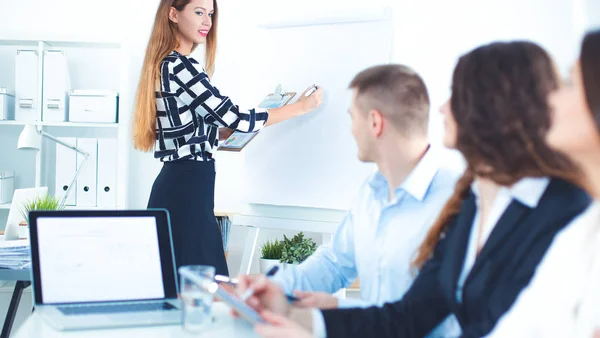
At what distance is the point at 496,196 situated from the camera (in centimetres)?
113

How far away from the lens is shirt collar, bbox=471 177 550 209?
103cm

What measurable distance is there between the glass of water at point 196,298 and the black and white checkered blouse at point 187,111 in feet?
3.93

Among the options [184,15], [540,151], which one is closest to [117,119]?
[184,15]

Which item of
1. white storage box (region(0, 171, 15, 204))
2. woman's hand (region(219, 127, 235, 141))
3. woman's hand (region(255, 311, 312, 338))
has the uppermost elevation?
woman's hand (region(219, 127, 235, 141))

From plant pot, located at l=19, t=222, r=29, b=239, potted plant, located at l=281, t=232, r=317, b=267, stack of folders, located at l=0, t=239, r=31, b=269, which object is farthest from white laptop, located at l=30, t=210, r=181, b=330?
potted plant, located at l=281, t=232, r=317, b=267

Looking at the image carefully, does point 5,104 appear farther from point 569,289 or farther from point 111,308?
point 569,289

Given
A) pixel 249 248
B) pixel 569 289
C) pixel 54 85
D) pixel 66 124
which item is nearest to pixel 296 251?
pixel 249 248

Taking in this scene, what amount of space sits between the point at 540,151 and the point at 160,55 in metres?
1.67

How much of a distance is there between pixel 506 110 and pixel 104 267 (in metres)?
0.79

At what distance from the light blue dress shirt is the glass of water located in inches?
13.5

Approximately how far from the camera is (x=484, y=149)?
1072mm

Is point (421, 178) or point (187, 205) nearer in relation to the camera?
point (421, 178)

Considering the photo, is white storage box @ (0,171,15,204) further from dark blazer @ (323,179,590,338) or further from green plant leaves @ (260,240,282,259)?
dark blazer @ (323,179,590,338)

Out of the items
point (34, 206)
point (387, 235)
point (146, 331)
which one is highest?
point (387, 235)
